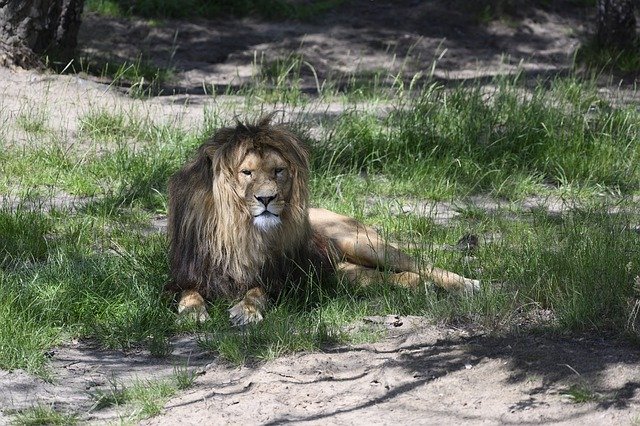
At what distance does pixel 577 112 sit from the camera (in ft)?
Answer: 28.2

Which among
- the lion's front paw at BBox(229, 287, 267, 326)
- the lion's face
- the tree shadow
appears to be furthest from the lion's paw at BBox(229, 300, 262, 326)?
the tree shadow

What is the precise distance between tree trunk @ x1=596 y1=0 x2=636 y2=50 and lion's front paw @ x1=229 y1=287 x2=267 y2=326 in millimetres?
5662

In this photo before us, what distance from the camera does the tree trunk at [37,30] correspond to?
8945mm

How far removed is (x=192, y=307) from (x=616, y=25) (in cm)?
601

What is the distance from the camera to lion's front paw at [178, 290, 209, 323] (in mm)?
5586

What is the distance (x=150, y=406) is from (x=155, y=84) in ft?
18.3

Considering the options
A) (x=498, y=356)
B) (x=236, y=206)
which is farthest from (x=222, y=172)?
(x=498, y=356)

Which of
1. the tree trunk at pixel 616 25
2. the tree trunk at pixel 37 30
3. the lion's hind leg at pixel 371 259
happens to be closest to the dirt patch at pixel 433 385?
the lion's hind leg at pixel 371 259

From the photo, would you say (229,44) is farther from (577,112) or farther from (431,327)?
(431,327)

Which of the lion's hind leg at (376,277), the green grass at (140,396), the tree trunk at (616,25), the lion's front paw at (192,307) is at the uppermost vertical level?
the tree trunk at (616,25)

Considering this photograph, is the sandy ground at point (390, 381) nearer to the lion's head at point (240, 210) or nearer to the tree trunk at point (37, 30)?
the lion's head at point (240, 210)

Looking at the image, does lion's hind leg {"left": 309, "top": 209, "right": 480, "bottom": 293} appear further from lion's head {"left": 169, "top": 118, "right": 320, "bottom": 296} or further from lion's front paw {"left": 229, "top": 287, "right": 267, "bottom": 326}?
lion's front paw {"left": 229, "top": 287, "right": 267, "bottom": 326}

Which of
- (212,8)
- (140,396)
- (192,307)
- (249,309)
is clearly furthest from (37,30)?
(140,396)

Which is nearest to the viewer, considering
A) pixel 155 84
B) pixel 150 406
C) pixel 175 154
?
pixel 150 406
